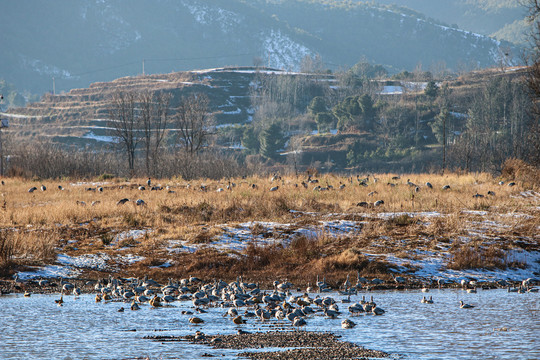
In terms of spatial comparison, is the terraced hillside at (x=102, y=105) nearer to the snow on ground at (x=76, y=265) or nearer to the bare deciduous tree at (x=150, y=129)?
the bare deciduous tree at (x=150, y=129)

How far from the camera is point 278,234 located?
19.5 m

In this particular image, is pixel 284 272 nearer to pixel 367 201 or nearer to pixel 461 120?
pixel 367 201

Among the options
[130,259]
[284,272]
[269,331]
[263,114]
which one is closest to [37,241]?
[130,259]

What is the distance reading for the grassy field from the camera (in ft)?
57.2

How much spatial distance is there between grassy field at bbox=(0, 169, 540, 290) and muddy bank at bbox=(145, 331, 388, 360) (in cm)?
619

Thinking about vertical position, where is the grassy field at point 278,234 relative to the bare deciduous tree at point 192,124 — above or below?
below

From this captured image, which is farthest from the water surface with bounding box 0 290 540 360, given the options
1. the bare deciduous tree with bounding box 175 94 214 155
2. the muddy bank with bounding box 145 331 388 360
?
the bare deciduous tree with bounding box 175 94 214 155

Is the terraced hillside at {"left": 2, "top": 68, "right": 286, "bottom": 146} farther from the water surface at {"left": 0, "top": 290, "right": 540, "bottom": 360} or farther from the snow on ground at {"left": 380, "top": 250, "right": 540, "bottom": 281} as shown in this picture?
the water surface at {"left": 0, "top": 290, "right": 540, "bottom": 360}

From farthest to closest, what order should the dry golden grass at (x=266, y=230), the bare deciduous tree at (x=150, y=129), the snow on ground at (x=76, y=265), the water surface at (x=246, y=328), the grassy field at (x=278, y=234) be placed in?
1. the bare deciduous tree at (x=150, y=129)
2. the dry golden grass at (x=266, y=230)
3. the grassy field at (x=278, y=234)
4. the snow on ground at (x=76, y=265)
5. the water surface at (x=246, y=328)

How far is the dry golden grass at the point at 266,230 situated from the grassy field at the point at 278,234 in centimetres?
4

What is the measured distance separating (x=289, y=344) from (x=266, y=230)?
10219 millimetres

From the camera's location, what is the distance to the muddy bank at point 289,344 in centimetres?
912

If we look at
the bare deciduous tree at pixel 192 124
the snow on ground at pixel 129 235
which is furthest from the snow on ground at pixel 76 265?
the bare deciduous tree at pixel 192 124

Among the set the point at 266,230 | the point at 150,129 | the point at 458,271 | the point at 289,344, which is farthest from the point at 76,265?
the point at 150,129
